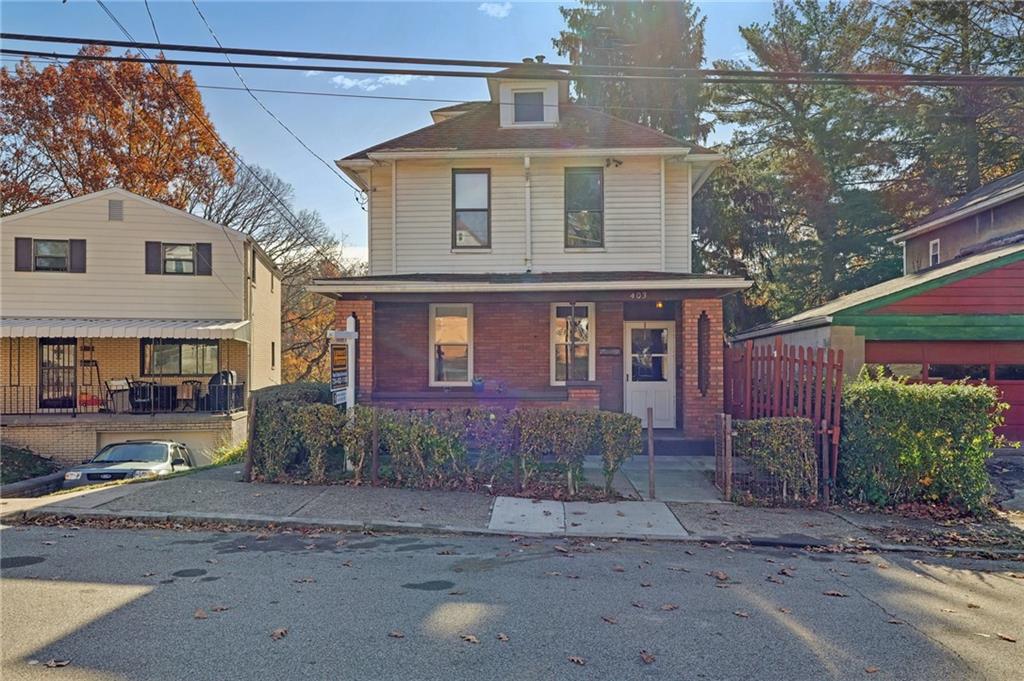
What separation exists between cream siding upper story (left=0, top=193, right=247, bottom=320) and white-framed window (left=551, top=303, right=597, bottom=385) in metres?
11.2

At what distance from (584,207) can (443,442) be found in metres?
7.24

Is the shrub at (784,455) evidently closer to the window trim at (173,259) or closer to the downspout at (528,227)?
the downspout at (528,227)

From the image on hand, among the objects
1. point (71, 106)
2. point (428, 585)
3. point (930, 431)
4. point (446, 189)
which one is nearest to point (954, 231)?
point (930, 431)

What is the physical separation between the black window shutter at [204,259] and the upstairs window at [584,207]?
12.0 meters

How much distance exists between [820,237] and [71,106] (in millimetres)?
30616

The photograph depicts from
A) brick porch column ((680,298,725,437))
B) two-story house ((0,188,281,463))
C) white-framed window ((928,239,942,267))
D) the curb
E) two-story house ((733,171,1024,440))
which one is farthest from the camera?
white-framed window ((928,239,942,267))

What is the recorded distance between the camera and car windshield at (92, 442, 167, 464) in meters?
13.8

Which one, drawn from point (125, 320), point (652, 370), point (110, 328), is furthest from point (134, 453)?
point (652, 370)

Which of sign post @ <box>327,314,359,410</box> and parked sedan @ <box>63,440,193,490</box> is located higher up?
sign post @ <box>327,314,359,410</box>

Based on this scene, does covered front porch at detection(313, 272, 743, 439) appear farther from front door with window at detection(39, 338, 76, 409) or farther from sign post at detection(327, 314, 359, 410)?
front door with window at detection(39, 338, 76, 409)

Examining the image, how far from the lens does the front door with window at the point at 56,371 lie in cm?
2005

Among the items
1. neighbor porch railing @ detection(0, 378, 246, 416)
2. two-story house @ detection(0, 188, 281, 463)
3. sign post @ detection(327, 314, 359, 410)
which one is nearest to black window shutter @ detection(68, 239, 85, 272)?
two-story house @ detection(0, 188, 281, 463)

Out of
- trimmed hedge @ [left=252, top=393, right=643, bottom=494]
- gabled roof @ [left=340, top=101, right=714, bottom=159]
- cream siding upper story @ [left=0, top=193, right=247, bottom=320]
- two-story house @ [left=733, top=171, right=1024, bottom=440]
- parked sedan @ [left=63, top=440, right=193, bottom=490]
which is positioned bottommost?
parked sedan @ [left=63, top=440, right=193, bottom=490]

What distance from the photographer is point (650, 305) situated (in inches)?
576
